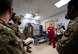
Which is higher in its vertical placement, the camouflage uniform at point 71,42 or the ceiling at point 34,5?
the ceiling at point 34,5

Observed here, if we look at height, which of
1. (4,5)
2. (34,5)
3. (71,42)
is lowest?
(71,42)

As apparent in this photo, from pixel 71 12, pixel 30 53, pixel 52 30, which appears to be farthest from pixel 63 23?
pixel 71 12

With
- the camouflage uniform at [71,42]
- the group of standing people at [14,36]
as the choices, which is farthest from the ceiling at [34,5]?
the camouflage uniform at [71,42]

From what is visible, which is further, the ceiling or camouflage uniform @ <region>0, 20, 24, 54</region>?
the ceiling

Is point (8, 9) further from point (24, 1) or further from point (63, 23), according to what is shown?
point (63, 23)

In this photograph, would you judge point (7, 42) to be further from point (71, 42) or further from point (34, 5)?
point (34, 5)

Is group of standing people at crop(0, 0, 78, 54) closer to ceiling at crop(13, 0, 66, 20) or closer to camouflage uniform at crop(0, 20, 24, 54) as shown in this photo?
camouflage uniform at crop(0, 20, 24, 54)

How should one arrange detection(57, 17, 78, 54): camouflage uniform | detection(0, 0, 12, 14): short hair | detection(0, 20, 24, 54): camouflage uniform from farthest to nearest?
1. detection(57, 17, 78, 54): camouflage uniform
2. detection(0, 0, 12, 14): short hair
3. detection(0, 20, 24, 54): camouflage uniform

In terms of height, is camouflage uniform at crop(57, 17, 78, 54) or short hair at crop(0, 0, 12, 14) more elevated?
short hair at crop(0, 0, 12, 14)

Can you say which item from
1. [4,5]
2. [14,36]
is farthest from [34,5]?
[14,36]

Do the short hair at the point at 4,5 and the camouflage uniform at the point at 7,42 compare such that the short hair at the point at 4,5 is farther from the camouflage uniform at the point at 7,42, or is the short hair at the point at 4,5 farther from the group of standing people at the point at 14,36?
the camouflage uniform at the point at 7,42

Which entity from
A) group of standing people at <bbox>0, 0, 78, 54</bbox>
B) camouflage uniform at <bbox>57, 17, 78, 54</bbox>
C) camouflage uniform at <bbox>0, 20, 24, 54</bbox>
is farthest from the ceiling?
camouflage uniform at <bbox>0, 20, 24, 54</bbox>

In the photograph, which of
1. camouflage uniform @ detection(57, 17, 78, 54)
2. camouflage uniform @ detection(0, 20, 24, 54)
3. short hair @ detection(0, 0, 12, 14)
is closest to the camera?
camouflage uniform @ detection(0, 20, 24, 54)

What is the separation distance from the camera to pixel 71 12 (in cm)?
118
